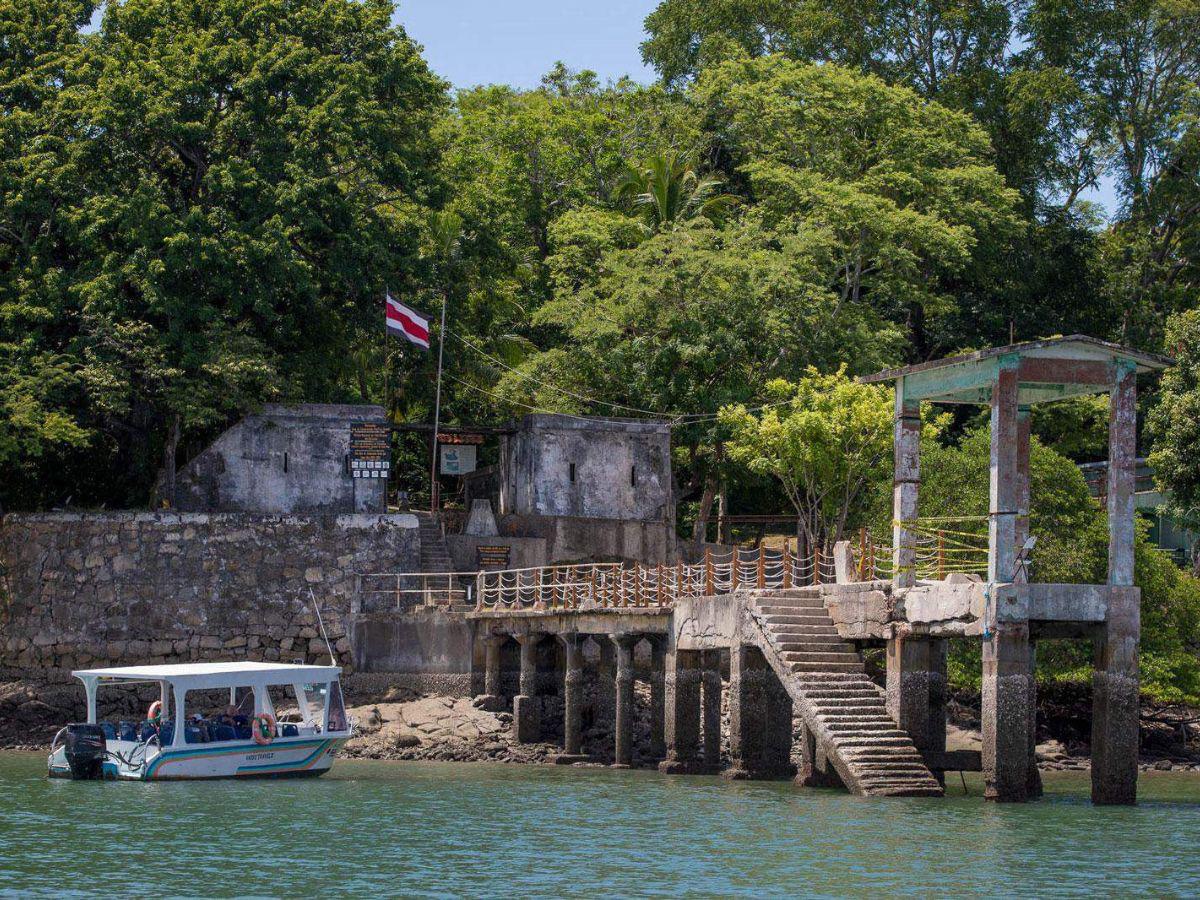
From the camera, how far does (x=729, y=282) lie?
62.1m

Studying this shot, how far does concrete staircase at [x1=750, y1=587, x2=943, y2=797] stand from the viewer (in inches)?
1403

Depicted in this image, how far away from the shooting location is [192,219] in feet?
182

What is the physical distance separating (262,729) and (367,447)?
17.1 metres

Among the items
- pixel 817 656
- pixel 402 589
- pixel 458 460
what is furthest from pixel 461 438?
pixel 817 656

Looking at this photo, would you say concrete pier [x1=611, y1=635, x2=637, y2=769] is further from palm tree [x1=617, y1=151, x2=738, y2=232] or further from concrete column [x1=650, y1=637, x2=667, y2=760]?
palm tree [x1=617, y1=151, x2=738, y2=232]

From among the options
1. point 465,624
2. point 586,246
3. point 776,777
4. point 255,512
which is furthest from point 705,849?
point 586,246

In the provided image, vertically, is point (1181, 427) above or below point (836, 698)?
above

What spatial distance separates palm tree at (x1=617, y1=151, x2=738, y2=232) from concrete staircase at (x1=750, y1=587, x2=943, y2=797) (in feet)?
102

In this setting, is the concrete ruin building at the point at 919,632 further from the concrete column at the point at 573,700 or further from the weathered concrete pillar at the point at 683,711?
the concrete column at the point at 573,700

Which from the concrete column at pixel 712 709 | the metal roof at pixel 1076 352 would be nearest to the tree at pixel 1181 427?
the concrete column at pixel 712 709

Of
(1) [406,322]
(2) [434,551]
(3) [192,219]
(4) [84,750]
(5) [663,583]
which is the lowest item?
Answer: (4) [84,750]

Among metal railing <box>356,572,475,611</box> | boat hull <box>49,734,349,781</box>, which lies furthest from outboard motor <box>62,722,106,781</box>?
metal railing <box>356,572,475,611</box>

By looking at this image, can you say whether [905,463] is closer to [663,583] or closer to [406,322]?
[663,583]

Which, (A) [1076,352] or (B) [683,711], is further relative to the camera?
(B) [683,711]
